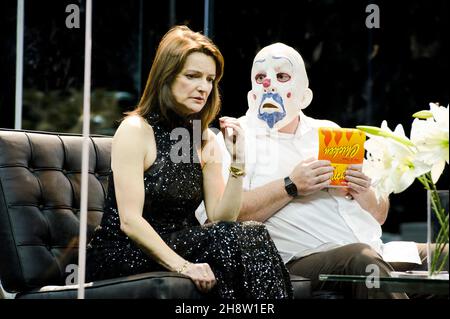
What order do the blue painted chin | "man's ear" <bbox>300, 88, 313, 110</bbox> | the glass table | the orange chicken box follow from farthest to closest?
"man's ear" <bbox>300, 88, 313, 110</bbox>
the blue painted chin
the orange chicken box
the glass table

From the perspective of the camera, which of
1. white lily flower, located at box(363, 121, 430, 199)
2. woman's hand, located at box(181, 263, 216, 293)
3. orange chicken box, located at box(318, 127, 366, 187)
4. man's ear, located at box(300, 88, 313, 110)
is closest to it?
white lily flower, located at box(363, 121, 430, 199)

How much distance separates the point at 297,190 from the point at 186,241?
0.56m

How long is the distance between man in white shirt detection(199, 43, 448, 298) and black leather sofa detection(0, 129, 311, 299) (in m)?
0.25

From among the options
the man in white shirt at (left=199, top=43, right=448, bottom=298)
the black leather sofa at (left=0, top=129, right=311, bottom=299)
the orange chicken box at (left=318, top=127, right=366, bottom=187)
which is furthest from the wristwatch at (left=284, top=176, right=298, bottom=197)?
the black leather sofa at (left=0, top=129, right=311, bottom=299)

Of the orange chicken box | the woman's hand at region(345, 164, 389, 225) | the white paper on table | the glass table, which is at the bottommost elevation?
the white paper on table

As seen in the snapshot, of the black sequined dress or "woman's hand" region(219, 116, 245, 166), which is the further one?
"woman's hand" region(219, 116, 245, 166)

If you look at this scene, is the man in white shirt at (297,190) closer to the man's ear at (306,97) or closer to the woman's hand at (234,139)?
the man's ear at (306,97)

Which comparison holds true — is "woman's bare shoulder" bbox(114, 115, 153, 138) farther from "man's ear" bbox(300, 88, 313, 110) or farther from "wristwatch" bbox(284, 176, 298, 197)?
"man's ear" bbox(300, 88, 313, 110)

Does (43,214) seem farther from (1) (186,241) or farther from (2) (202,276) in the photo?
(2) (202,276)

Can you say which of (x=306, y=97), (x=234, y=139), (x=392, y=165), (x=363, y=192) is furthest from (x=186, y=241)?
(x=306, y=97)

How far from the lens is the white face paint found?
139 inches

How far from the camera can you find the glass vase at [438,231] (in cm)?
268

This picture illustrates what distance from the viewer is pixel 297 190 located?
338cm

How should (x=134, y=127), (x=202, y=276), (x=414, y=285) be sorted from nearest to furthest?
1. (x=414, y=285)
2. (x=202, y=276)
3. (x=134, y=127)
